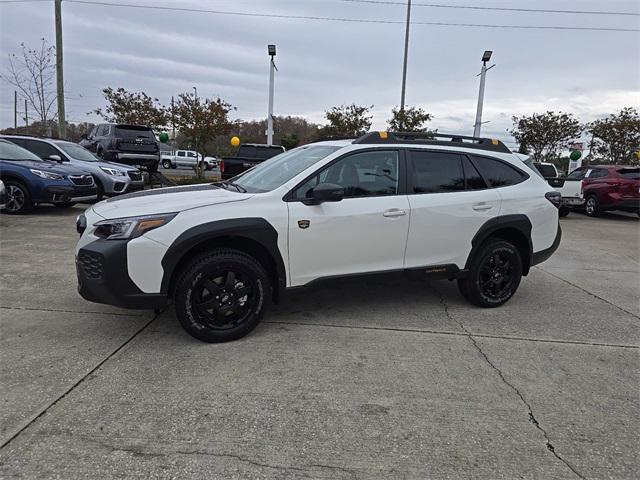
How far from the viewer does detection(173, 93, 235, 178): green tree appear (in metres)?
19.1

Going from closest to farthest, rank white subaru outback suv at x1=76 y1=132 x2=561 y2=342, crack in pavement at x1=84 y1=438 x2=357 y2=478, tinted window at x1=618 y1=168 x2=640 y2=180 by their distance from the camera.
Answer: crack in pavement at x1=84 y1=438 x2=357 y2=478 < white subaru outback suv at x1=76 y1=132 x2=561 y2=342 < tinted window at x1=618 y1=168 x2=640 y2=180

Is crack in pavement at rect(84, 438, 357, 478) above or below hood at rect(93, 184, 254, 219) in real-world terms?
below

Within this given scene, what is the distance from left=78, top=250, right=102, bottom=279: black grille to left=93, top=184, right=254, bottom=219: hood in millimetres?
324

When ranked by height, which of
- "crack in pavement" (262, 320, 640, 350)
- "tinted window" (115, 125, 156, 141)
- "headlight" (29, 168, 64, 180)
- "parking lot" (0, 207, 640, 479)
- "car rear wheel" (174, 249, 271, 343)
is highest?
"tinted window" (115, 125, 156, 141)

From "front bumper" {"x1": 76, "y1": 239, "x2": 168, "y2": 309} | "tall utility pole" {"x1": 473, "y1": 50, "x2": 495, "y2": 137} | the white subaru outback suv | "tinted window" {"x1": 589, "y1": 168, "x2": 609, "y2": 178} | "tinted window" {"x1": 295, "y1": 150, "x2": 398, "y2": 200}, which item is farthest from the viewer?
"tall utility pole" {"x1": 473, "y1": 50, "x2": 495, "y2": 137}

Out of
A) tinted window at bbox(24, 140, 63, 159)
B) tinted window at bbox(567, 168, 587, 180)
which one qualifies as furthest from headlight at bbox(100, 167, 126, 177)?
tinted window at bbox(567, 168, 587, 180)

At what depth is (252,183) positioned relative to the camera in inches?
170

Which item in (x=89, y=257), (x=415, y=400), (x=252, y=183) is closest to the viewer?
(x=415, y=400)

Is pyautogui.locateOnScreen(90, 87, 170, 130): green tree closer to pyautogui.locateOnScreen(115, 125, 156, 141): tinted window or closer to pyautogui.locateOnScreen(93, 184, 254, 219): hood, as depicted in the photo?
pyautogui.locateOnScreen(115, 125, 156, 141): tinted window

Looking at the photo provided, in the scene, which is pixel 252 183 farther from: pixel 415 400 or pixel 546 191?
pixel 546 191

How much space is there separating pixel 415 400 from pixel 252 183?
243 centimetres

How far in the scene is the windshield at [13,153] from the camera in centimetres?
942

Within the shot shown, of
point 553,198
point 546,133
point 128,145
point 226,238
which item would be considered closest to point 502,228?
point 553,198

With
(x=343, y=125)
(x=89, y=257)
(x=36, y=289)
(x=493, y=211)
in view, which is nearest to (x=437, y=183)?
(x=493, y=211)
